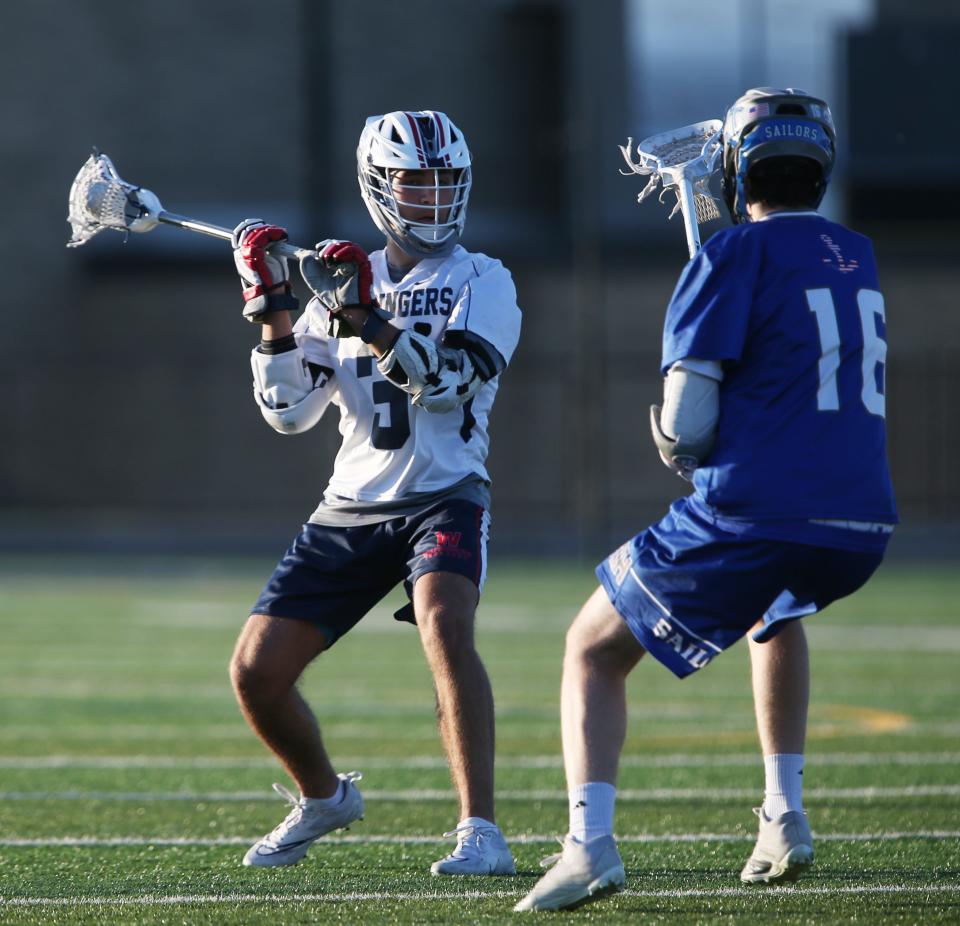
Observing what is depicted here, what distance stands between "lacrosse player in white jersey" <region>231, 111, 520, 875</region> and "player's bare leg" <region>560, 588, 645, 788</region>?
60 centimetres

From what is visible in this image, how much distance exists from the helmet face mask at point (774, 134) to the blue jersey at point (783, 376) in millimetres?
208

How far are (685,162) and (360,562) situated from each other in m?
1.43

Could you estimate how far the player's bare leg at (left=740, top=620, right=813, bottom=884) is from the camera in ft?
14.1

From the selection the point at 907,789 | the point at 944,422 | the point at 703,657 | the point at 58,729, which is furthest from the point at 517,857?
the point at 944,422

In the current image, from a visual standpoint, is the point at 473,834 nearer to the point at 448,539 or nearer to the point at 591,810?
the point at 591,810

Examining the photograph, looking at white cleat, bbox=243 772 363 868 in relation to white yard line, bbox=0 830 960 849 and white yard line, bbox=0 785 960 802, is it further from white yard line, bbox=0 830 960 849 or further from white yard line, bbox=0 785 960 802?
white yard line, bbox=0 785 960 802

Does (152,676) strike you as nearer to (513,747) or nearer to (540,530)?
(513,747)

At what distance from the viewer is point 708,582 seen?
154 inches

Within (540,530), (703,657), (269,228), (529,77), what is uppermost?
(529,77)

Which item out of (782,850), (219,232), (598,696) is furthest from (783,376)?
(219,232)

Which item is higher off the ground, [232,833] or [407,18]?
[407,18]

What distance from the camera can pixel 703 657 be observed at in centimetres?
396

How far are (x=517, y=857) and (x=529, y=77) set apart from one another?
81.2 ft

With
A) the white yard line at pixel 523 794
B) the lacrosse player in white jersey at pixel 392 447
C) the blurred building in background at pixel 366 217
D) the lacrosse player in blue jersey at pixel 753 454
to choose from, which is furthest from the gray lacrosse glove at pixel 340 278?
the blurred building in background at pixel 366 217
